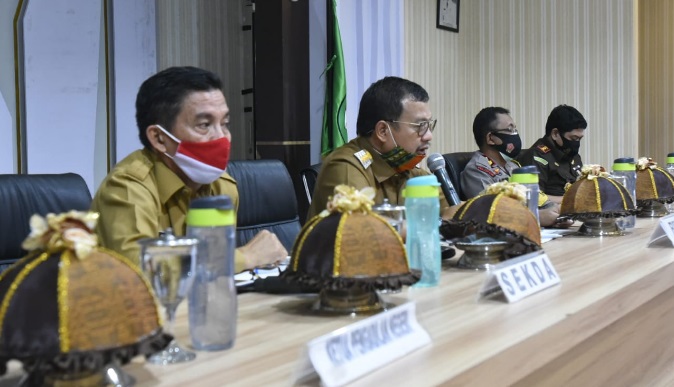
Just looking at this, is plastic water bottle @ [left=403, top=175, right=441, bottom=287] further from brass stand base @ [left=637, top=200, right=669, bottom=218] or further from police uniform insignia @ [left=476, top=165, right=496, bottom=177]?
police uniform insignia @ [left=476, top=165, right=496, bottom=177]

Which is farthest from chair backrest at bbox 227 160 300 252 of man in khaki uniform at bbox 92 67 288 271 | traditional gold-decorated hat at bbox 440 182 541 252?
traditional gold-decorated hat at bbox 440 182 541 252

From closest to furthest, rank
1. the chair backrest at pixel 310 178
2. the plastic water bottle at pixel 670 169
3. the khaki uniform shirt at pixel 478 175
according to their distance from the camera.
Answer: the chair backrest at pixel 310 178 → the plastic water bottle at pixel 670 169 → the khaki uniform shirt at pixel 478 175

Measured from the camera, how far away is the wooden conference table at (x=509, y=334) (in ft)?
3.09

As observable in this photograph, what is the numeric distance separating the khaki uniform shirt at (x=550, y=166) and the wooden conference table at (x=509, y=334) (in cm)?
227

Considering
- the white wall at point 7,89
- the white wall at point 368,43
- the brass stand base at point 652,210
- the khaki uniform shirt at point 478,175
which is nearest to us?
the brass stand base at point 652,210

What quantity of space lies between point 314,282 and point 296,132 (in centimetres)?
293

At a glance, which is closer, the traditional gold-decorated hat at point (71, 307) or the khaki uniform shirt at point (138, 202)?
the traditional gold-decorated hat at point (71, 307)

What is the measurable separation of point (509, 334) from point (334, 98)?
10.4ft

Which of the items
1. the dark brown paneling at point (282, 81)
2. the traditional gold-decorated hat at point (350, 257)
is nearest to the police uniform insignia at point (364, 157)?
the traditional gold-decorated hat at point (350, 257)

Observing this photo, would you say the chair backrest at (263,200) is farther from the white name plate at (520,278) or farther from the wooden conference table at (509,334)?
the white name plate at (520,278)

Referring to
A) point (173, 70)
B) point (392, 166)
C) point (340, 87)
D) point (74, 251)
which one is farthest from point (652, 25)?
point (74, 251)

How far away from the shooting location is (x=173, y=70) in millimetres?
1913

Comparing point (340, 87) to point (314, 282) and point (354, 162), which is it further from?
point (314, 282)

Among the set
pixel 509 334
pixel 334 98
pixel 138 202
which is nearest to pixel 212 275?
pixel 509 334
